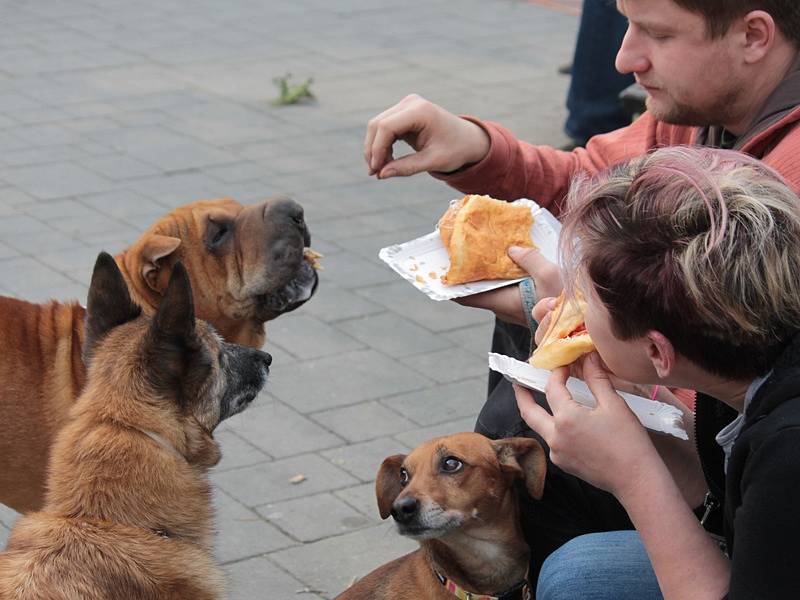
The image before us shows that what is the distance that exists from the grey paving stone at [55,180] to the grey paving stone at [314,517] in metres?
3.84

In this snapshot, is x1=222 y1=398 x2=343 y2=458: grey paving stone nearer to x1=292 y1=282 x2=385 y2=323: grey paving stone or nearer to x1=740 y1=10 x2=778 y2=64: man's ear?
x1=292 y1=282 x2=385 y2=323: grey paving stone

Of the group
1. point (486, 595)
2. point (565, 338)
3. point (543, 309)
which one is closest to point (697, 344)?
point (565, 338)

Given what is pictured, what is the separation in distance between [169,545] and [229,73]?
8.09m

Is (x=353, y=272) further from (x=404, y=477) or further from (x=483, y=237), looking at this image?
(x=483, y=237)

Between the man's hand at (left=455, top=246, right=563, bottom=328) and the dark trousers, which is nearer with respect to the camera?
the man's hand at (left=455, top=246, right=563, bottom=328)

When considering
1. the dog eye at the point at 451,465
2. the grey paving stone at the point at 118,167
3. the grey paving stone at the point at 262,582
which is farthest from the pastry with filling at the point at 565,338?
the grey paving stone at the point at 118,167

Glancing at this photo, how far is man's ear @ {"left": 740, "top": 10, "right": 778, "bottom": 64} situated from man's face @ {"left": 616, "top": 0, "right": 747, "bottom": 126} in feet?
0.11

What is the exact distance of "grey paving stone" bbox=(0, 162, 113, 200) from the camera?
7.93 metres

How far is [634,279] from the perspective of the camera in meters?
2.41

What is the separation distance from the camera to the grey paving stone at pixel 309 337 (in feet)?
20.1

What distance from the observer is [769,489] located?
2.21 meters

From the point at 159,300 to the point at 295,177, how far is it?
4.33 meters

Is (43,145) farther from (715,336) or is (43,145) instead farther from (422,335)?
(715,336)

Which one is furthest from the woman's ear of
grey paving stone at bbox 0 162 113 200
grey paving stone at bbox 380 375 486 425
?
grey paving stone at bbox 0 162 113 200
